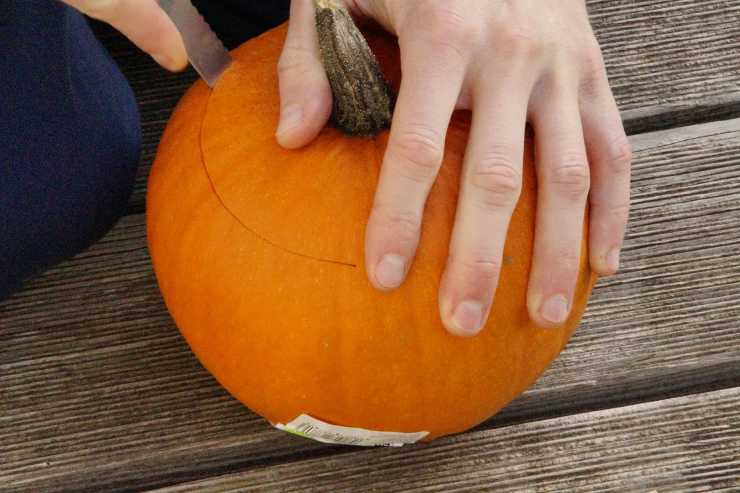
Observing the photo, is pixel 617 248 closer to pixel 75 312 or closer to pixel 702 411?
pixel 702 411

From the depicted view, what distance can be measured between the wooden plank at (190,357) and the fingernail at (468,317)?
25 cm

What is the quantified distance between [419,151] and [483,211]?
0.21 ft

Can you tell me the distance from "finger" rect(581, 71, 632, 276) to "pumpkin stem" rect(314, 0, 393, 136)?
18 cm

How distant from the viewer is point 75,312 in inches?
36.1

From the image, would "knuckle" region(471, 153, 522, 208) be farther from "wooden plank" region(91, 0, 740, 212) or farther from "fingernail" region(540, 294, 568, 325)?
"wooden plank" region(91, 0, 740, 212)

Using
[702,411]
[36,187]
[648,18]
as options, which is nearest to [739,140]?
[648,18]

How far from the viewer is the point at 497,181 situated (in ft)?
2.04

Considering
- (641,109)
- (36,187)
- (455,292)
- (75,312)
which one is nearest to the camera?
(455,292)

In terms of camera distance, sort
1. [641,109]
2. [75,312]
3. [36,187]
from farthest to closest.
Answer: [641,109], [75,312], [36,187]

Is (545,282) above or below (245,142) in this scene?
below

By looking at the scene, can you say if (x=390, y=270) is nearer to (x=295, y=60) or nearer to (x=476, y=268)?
(x=476, y=268)

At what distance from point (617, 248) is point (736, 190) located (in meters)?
0.35

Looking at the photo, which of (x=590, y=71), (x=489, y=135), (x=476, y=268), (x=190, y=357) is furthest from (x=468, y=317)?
(x=190, y=357)

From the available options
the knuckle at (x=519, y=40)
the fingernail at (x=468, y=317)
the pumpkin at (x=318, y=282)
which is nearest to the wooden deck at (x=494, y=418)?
the pumpkin at (x=318, y=282)
